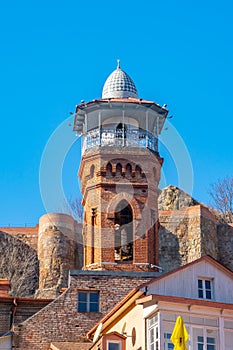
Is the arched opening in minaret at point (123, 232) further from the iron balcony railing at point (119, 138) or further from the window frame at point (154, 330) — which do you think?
the window frame at point (154, 330)

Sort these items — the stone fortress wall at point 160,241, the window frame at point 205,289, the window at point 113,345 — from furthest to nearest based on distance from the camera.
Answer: the stone fortress wall at point 160,241 < the window frame at point 205,289 < the window at point 113,345

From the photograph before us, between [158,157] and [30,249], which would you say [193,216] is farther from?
[158,157]

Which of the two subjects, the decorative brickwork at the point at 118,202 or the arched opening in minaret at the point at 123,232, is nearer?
the decorative brickwork at the point at 118,202

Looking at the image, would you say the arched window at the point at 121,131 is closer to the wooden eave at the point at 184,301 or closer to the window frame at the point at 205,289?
the window frame at the point at 205,289

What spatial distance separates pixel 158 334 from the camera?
27594 mm

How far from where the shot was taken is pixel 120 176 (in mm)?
40250

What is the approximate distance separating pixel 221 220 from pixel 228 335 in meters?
44.0

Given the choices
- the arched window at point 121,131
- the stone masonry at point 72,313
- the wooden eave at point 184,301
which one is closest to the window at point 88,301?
the stone masonry at point 72,313

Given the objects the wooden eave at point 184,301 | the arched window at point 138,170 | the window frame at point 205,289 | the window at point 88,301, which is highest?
the arched window at point 138,170

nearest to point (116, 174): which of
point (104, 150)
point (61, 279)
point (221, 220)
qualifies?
point (104, 150)

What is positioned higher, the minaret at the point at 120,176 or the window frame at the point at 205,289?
the minaret at the point at 120,176

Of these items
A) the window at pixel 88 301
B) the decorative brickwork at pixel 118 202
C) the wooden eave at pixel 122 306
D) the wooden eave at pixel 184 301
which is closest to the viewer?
the wooden eave at pixel 184 301

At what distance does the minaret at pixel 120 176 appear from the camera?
39094mm

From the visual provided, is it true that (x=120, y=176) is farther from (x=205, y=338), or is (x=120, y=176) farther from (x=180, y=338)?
(x=180, y=338)
